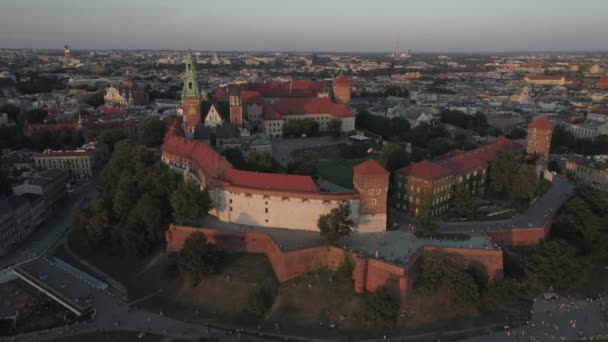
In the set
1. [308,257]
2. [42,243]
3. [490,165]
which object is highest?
[490,165]

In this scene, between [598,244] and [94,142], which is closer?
[598,244]

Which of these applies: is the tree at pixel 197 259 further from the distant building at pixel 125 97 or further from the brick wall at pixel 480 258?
the distant building at pixel 125 97

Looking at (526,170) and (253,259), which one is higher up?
(526,170)

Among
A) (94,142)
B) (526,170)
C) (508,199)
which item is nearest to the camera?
(526,170)

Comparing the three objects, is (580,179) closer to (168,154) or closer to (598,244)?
(598,244)

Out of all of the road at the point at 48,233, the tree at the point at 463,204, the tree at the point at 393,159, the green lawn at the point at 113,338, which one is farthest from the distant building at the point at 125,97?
the tree at the point at 463,204

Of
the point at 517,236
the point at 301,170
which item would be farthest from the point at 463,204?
the point at 301,170

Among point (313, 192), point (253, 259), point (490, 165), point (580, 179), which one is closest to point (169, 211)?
point (253, 259)
